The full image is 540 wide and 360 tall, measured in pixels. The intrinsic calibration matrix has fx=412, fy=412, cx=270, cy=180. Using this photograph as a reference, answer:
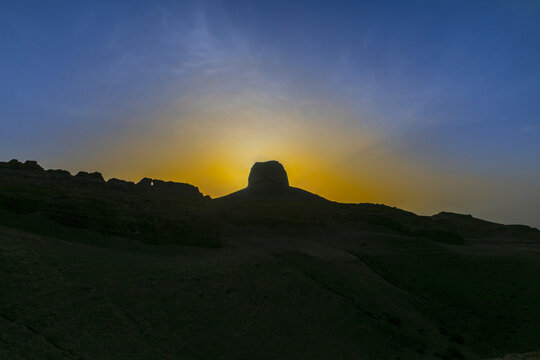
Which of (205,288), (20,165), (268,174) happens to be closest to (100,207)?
(20,165)

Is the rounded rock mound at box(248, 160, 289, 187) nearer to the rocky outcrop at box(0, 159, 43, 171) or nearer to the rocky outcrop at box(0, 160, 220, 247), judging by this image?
the rocky outcrop at box(0, 160, 220, 247)

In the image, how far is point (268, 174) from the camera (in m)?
71.7

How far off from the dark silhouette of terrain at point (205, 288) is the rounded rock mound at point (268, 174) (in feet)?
102

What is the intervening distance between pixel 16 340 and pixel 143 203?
57.2 ft

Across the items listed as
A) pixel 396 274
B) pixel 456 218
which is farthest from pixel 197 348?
pixel 456 218

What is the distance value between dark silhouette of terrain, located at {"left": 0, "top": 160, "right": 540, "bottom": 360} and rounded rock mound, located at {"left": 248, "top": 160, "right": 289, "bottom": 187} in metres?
31.0

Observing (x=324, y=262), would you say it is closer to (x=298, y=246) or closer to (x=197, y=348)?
(x=298, y=246)

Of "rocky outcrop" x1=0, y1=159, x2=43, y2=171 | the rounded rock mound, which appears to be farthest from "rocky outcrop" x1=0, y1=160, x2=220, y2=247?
the rounded rock mound

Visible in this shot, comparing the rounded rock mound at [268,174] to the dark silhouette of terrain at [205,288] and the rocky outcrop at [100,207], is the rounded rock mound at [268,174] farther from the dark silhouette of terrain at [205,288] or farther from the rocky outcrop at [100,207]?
the rocky outcrop at [100,207]

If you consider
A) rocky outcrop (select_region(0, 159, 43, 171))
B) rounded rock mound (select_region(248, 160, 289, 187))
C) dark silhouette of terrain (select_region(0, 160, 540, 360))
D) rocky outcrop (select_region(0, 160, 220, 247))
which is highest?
rounded rock mound (select_region(248, 160, 289, 187))

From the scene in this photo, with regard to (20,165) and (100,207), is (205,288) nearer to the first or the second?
(100,207)

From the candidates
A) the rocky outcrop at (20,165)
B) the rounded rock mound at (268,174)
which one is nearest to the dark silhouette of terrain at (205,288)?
the rocky outcrop at (20,165)

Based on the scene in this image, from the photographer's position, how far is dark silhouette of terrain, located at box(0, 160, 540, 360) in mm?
14000

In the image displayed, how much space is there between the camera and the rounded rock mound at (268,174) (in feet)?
235
